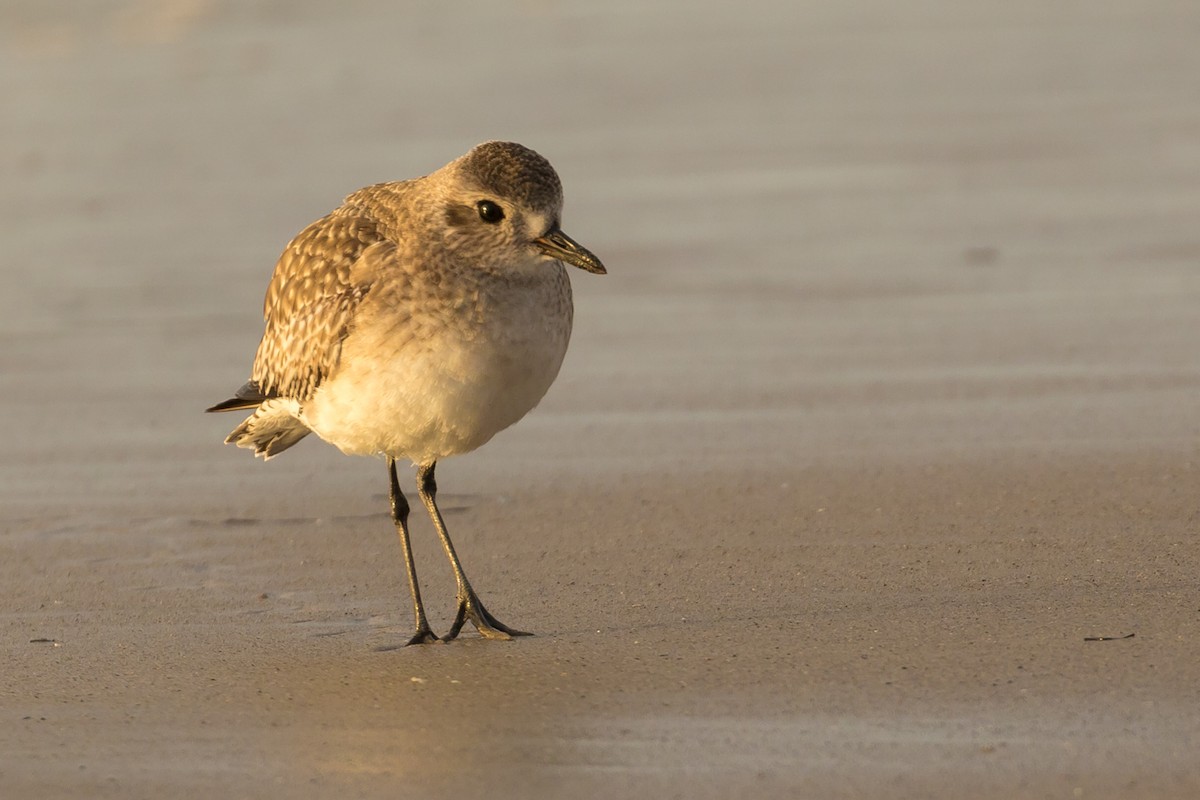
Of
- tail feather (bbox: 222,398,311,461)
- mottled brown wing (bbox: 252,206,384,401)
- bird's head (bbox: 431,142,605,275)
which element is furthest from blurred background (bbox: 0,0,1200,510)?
bird's head (bbox: 431,142,605,275)

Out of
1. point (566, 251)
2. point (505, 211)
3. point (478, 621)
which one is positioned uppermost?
point (505, 211)

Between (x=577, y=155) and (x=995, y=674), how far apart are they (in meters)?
7.41

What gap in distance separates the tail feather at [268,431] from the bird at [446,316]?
1.48 feet

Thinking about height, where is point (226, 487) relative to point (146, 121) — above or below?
below

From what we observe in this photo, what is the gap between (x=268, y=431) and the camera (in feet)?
21.1

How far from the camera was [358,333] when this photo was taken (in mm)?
5609

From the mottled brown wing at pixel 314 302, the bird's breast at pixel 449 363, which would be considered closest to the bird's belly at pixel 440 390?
the bird's breast at pixel 449 363

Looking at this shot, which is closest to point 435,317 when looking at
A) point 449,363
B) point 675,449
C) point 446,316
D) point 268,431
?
point 446,316

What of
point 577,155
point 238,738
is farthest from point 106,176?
point 238,738

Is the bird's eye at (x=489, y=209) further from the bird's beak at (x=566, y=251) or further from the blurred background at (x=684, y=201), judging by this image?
the blurred background at (x=684, y=201)

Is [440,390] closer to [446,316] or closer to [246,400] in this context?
[446,316]

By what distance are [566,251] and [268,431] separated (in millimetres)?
1456

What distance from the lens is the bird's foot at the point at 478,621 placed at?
5.55 metres

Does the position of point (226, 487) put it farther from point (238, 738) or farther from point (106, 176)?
point (106, 176)
